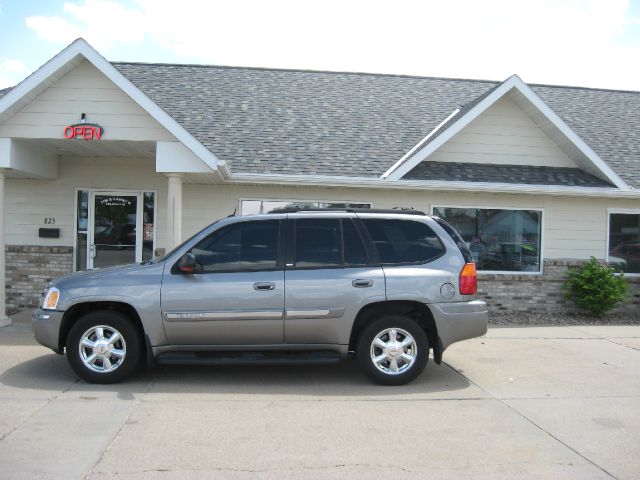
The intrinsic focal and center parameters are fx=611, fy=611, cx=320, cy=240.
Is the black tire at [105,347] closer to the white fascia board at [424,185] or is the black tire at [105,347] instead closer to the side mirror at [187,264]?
the side mirror at [187,264]

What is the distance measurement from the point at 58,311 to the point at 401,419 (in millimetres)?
3684

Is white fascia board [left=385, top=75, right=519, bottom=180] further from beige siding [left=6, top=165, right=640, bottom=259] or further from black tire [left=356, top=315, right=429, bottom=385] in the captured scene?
black tire [left=356, top=315, right=429, bottom=385]

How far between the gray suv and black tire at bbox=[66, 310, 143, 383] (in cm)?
1

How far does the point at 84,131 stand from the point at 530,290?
27.3 feet

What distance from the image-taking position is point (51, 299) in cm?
645

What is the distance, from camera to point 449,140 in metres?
11.9

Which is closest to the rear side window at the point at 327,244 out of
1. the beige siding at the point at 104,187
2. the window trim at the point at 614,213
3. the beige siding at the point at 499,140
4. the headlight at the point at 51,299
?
the headlight at the point at 51,299

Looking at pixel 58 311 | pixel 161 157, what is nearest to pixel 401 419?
pixel 58 311

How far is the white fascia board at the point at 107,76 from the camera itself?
8.41 meters

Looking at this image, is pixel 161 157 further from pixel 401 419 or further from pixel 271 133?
pixel 401 419

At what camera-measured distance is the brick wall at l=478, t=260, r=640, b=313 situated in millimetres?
11539

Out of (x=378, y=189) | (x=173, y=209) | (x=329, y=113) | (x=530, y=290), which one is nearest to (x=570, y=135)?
(x=530, y=290)

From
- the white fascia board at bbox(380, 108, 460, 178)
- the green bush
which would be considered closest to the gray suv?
the white fascia board at bbox(380, 108, 460, 178)

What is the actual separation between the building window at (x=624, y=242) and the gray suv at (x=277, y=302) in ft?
21.8
